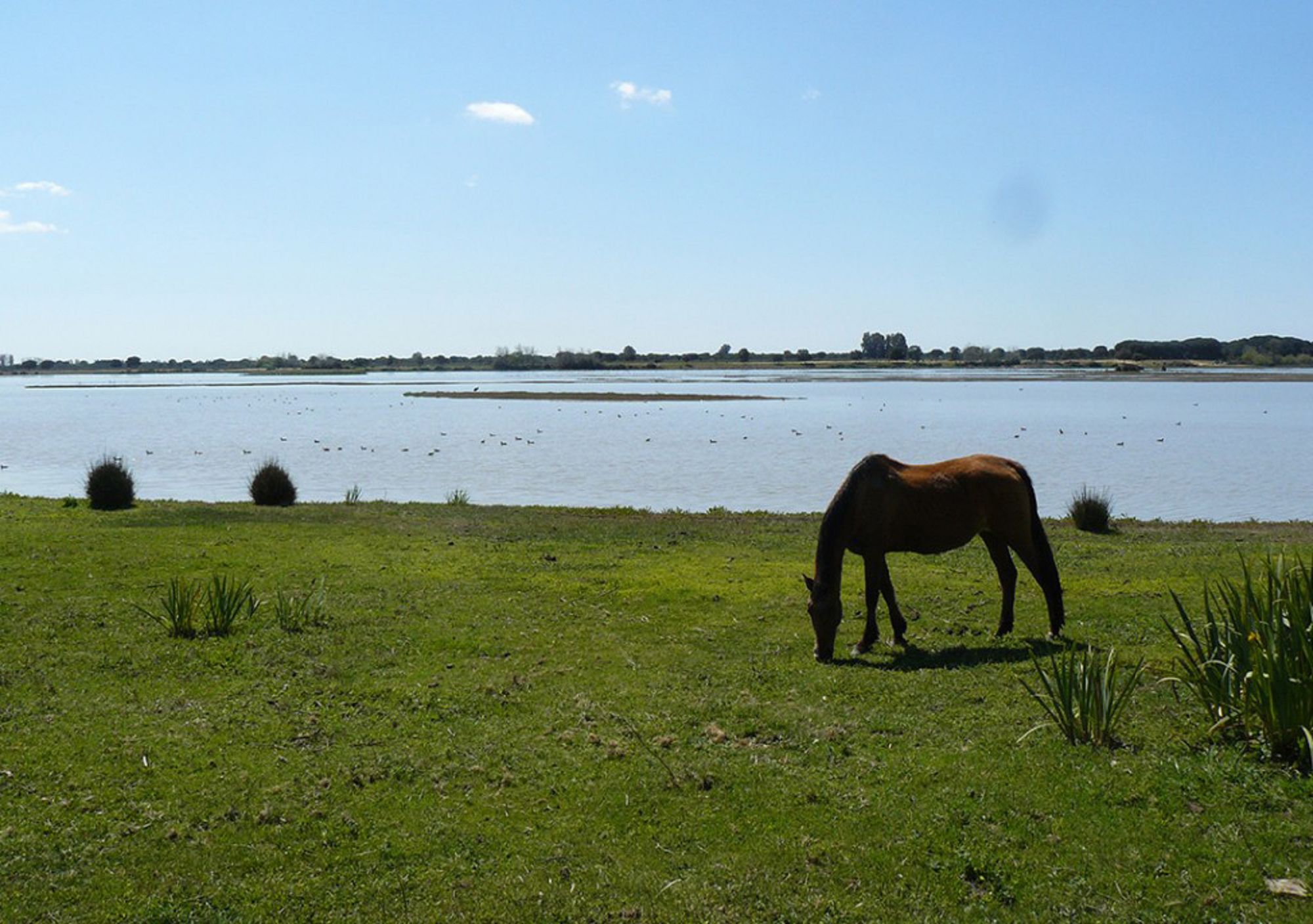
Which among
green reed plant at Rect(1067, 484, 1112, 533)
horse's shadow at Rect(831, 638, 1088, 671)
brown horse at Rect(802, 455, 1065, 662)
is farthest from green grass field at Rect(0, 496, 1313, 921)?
green reed plant at Rect(1067, 484, 1112, 533)

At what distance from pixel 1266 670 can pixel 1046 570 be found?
4.25 meters

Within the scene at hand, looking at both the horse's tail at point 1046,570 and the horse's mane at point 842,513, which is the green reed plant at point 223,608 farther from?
the horse's tail at point 1046,570

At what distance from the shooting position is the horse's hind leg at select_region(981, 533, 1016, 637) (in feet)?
38.2

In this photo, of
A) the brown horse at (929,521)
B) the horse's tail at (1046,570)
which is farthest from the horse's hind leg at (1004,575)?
the horse's tail at (1046,570)

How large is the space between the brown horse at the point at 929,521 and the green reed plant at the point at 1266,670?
3.38 m

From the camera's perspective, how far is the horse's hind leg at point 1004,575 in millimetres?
11633

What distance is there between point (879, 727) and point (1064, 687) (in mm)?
1437

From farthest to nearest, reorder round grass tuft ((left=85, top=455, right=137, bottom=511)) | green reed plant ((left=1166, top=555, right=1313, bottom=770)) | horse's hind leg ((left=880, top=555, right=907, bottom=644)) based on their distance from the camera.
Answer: round grass tuft ((left=85, top=455, right=137, bottom=511)) < horse's hind leg ((left=880, top=555, right=907, bottom=644)) < green reed plant ((left=1166, top=555, right=1313, bottom=770))

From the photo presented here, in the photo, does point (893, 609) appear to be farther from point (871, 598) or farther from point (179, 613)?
point (179, 613)

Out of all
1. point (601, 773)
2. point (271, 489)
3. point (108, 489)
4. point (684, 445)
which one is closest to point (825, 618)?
point (601, 773)

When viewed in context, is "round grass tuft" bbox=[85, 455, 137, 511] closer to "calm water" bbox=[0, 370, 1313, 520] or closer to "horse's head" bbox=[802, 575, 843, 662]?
"calm water" bbox=[0, 370, 1313, 520]

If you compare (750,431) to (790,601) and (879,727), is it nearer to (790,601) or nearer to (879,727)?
(790,601)

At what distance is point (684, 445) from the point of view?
5125 centimetres

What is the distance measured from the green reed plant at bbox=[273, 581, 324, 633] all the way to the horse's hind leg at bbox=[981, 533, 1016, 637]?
25.5 ft
